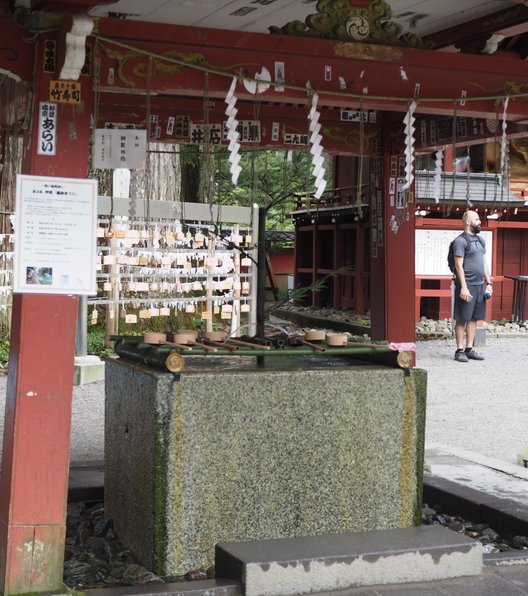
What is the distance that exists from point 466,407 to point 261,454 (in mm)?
5790

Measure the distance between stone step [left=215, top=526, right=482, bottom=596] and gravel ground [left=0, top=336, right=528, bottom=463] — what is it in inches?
129

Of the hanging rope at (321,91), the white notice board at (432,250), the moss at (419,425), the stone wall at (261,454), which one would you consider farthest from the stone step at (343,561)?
the white notice board at (432,250)

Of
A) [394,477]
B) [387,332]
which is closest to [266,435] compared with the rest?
[394,477]

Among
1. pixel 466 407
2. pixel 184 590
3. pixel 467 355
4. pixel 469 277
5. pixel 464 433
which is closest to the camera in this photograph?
pixel 184 590

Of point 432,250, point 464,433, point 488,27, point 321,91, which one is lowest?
point 464,433

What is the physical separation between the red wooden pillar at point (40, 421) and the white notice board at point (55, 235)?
0.06m

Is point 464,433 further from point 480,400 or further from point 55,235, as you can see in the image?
point 55,235

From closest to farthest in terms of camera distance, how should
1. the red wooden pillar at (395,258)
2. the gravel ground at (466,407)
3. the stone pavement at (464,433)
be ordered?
the stone pavement at (464,433), the red wooden pillar at (395,258), the gravel ground at (466,407)

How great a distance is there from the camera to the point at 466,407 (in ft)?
31.9

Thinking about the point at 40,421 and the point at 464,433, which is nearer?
the point at 40,421

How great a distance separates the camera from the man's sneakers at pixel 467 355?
1293cm

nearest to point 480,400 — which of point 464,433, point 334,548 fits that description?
point 464,433

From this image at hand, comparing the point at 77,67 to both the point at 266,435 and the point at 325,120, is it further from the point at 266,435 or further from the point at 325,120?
the point at 325,120

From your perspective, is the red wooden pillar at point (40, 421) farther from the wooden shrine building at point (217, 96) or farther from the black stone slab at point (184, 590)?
the black stone slab at point (184, 590)
